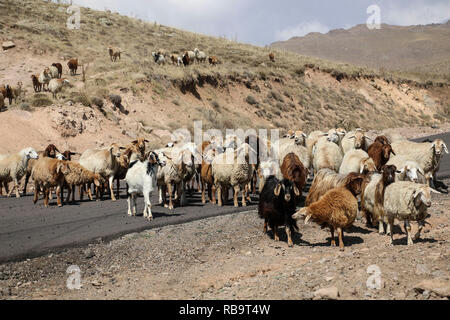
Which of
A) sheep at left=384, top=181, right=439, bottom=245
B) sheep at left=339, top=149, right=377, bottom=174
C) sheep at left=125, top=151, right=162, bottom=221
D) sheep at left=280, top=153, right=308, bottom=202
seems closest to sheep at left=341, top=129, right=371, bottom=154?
sheep at left=339, top=149, right=377, bottom=174

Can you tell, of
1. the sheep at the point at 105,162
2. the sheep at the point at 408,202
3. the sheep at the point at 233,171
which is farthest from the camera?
the sheep at the point at 105,162

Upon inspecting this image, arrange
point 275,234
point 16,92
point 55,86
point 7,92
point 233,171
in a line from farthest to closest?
point 55,86
point 16,92
point 7,92
point 233,171
point 275,234

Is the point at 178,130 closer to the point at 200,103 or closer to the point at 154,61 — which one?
the point at 200,103

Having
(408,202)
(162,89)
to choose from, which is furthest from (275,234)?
(162,89)

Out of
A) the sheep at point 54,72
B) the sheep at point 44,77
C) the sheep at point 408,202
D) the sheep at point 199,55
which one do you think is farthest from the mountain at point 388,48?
the sheep at point 408,202

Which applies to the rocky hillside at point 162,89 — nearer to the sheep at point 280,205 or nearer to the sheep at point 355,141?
the sheep at point 355,141

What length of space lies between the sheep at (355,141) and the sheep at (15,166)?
1169 centimetres

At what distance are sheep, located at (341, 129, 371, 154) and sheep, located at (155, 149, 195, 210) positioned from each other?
5.72 meters

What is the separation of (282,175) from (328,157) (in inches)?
116

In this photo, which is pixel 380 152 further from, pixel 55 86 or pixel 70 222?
pixel 55 86

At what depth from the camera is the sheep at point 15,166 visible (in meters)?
16.6

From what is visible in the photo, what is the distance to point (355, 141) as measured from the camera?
Result: 51.0ft

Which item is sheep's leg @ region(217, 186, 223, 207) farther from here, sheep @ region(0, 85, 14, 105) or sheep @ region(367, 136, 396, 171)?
sheep @ region(0, 85, 14, 105)

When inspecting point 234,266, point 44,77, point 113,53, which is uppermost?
point 113,53
